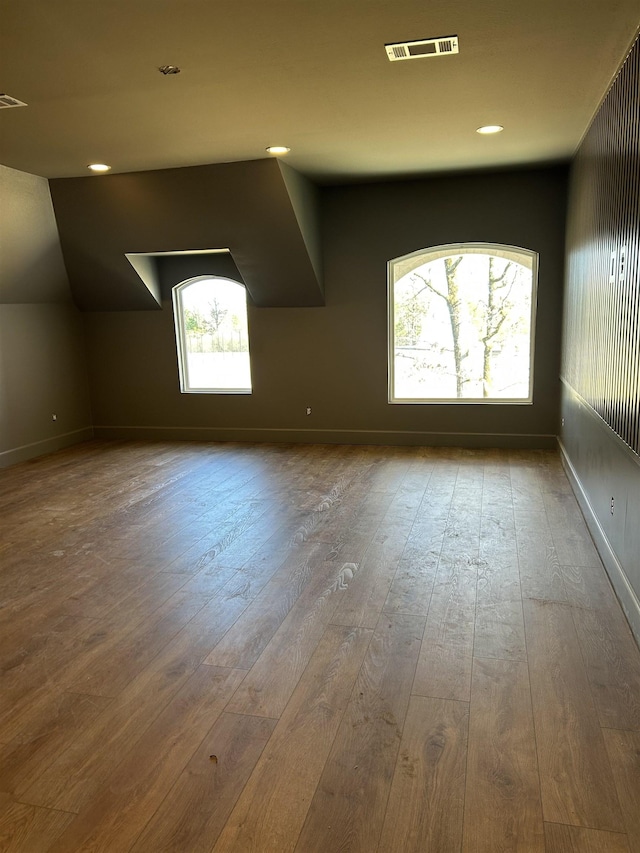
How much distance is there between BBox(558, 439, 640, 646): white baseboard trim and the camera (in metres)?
2.81

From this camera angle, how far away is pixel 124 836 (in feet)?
5.94

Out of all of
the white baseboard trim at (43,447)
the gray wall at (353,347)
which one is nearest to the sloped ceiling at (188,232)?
the gray wall at (353,347)

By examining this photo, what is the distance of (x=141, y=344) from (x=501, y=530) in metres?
4.95

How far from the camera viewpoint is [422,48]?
3.04 metres

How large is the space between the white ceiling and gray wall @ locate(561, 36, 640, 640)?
334 millimetres

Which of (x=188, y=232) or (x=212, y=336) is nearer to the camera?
(x=188, y=232)

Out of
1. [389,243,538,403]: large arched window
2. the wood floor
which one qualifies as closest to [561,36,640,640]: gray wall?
the wood floor

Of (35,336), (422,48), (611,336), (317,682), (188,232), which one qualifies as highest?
(422,48)

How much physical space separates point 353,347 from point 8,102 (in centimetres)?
398

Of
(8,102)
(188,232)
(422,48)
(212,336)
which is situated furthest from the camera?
(212,336)

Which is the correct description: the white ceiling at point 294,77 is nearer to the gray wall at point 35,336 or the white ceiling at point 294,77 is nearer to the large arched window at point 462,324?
the gray wall at point 35,336

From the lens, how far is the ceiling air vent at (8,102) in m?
3.53

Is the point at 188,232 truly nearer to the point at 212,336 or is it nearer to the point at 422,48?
the point at 212,336

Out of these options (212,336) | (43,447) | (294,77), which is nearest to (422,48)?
(294,77)
